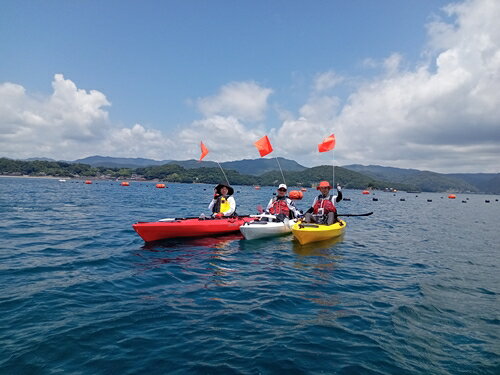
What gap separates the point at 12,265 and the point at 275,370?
868 cm

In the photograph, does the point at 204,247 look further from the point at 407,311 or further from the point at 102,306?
the point at 407,311

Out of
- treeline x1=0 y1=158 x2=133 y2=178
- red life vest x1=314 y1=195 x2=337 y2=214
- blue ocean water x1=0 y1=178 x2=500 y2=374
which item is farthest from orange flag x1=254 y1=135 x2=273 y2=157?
treeline x1=0 y1=158 x2=133 y2=178

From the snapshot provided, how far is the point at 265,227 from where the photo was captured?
13.5m

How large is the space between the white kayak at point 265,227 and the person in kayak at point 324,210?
4.15ft

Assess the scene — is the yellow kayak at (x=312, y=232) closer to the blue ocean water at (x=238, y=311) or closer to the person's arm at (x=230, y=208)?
the blue ocean water at (x=238, y=311)

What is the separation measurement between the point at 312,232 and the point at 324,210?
2.14m

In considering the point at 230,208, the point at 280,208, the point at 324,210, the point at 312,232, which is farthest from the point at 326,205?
the point at 230,208

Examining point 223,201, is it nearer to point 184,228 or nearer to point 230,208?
point 230,208

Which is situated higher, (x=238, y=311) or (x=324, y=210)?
(x=324, y=210)

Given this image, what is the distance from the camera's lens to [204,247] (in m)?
11.9

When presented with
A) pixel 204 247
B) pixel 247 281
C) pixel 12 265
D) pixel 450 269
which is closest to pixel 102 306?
pixel 247 281

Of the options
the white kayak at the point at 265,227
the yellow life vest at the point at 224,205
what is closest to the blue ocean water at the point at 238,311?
the white kayak at the point at 265,227

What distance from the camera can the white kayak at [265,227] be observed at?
43.1ft

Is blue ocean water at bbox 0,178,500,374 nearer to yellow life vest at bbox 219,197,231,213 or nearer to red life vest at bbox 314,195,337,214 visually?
red life vest at bbox 314,195,337,214
